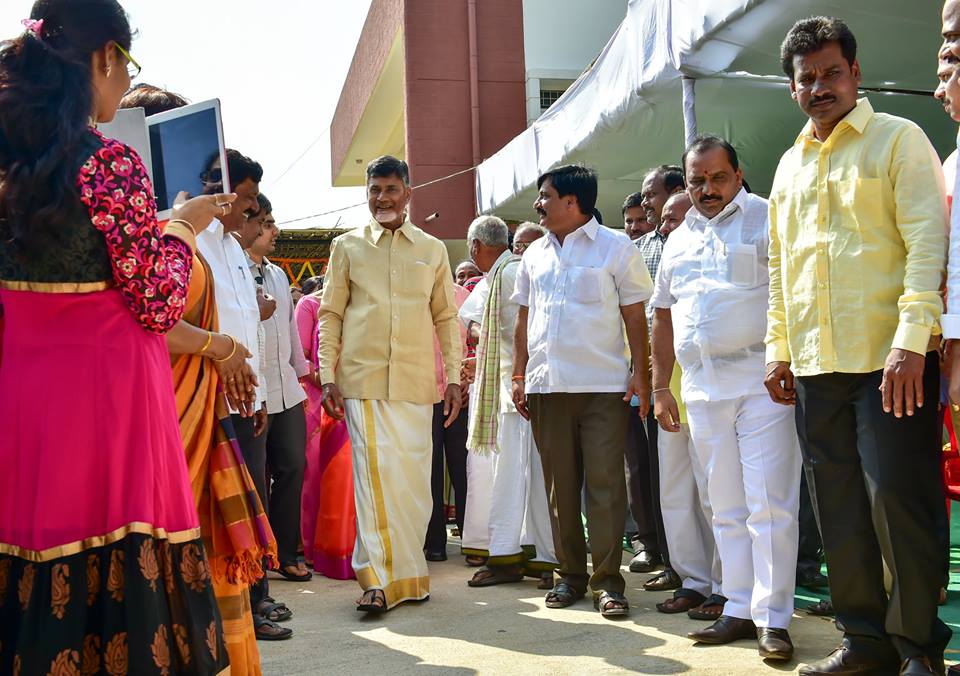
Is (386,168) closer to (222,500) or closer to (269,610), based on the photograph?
(269,610)

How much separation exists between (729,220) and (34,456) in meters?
2.75

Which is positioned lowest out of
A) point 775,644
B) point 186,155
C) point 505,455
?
point 775,644

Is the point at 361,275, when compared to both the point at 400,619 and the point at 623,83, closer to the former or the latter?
the point at 400,619

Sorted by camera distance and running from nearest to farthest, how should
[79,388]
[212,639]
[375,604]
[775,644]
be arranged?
[79,388]
[212,639]
[775,644]
[375,604]

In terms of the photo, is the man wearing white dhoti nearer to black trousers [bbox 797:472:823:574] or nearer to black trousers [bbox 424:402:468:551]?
black trousers [bbox 424:402:468:551]

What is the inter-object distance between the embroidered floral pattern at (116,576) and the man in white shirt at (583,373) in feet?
8.57

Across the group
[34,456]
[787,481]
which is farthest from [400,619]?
[34,456]

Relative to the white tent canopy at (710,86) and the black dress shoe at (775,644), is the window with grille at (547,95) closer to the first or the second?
the white tent canopy at (710,86)

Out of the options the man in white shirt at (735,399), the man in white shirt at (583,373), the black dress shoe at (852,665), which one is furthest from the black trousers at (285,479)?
the black dress shoe at (852,665)

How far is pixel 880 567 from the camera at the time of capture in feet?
10.6

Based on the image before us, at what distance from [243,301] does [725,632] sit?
86.9 inches

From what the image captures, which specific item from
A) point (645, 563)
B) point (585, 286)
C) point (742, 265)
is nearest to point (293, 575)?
point (645, 563)

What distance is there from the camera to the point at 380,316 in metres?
5.02

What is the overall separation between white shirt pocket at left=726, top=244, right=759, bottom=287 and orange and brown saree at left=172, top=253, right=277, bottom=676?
2.01m
